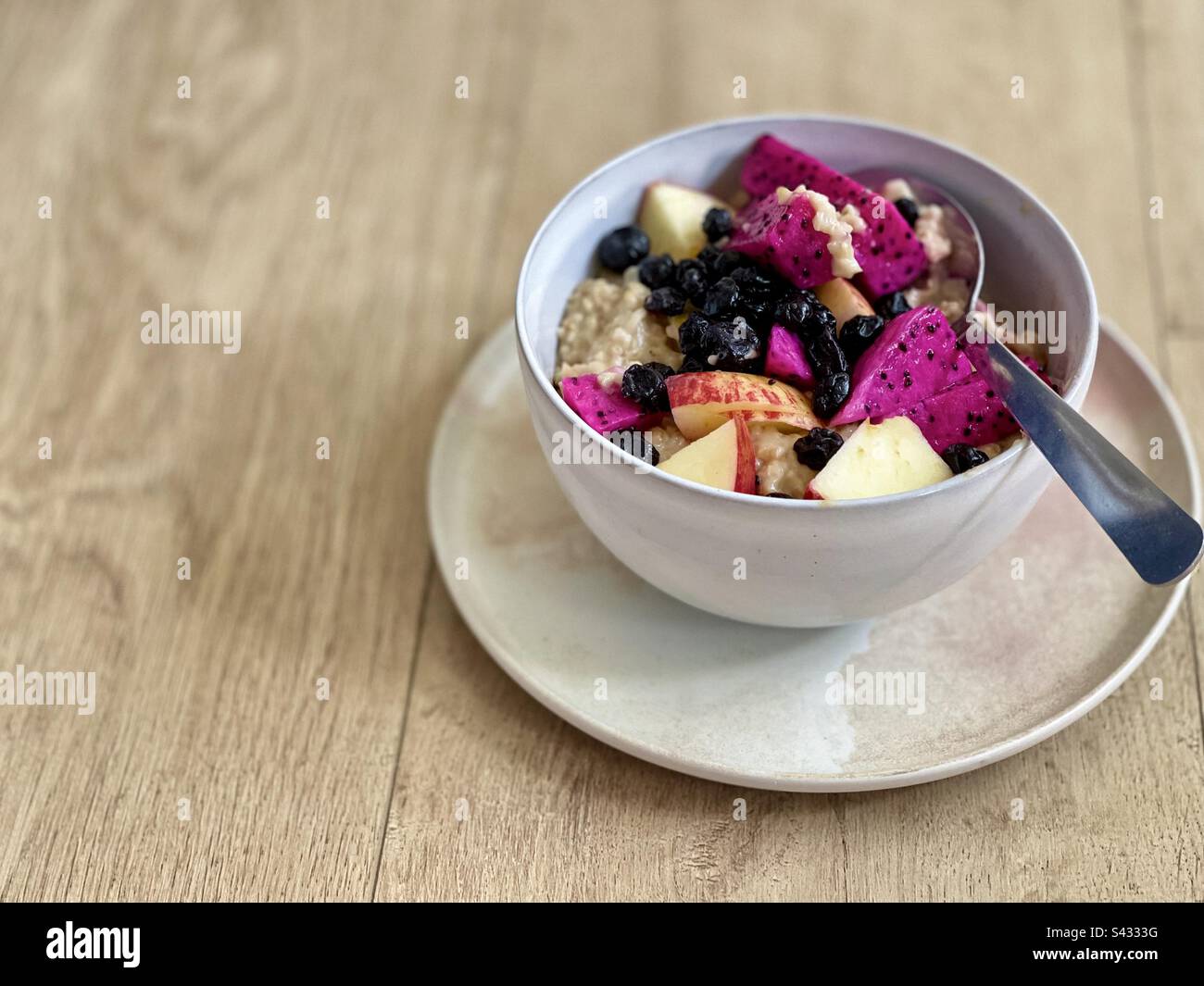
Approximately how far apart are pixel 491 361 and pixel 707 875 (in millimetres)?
826

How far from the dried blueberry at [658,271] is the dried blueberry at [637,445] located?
0.79ft

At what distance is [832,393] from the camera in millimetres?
1354

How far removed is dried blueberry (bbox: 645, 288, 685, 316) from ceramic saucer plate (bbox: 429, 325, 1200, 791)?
0.33 metres

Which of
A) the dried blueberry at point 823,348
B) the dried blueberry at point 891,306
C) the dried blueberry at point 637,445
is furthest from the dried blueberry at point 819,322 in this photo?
the dried blueberry at point 637,445

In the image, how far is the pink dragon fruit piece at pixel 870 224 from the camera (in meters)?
1.48

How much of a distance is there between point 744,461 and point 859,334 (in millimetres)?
229

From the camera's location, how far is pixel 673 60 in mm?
2500

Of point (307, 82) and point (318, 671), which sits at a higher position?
point (307, 82)

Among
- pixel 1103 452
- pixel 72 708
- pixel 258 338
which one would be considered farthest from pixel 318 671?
pixel 1103 452

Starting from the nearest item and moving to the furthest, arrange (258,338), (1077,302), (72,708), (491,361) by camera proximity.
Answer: (1077,302) → (72,708) → (491,361) → (258,338)

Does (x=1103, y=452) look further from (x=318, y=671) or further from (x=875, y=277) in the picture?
(x=318, y=671)

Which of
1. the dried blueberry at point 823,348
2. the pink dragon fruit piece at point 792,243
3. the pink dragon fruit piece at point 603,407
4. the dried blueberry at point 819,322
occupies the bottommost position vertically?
the pink dragon fruit piece at point 603,407

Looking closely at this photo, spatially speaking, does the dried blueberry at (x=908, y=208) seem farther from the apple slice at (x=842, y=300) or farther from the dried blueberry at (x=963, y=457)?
the dried blueberry at (x=963, y=457)

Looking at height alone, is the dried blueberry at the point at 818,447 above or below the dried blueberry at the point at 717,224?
below
